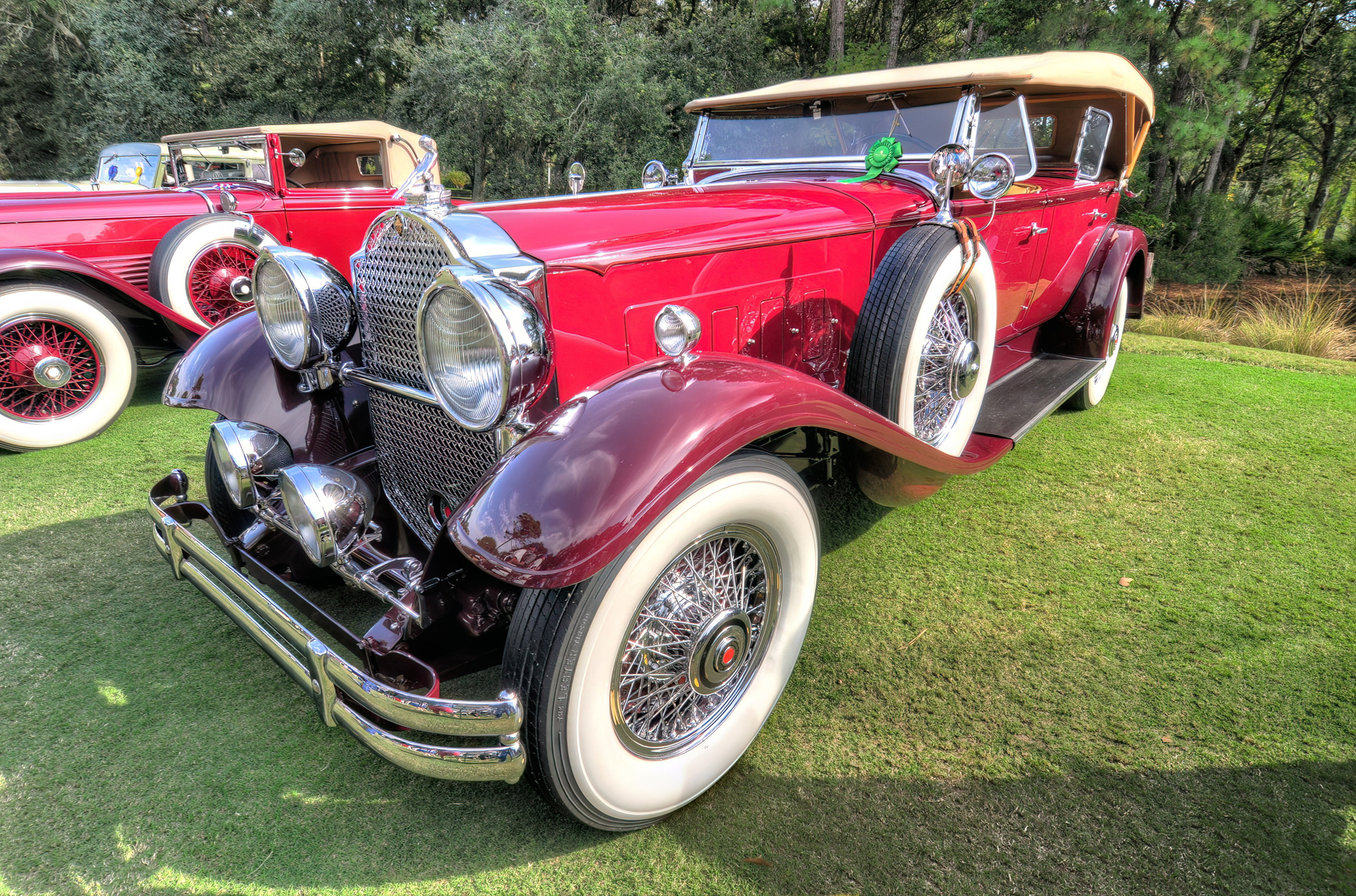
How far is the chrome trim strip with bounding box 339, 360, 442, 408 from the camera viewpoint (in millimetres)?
1979

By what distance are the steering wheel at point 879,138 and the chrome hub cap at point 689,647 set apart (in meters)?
2.01

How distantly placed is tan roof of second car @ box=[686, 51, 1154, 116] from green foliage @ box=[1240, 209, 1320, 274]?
43.6 feet

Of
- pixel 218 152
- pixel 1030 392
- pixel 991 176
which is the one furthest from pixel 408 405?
pixel 218 152

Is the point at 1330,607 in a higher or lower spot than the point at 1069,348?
lower

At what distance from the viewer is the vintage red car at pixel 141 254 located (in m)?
4.11

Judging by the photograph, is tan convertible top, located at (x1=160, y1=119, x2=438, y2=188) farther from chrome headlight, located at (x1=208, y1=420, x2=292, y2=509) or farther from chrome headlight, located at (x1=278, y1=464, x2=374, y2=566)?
chrome headlight, located at (x1=278, y1=464, x2=374, y2=566)

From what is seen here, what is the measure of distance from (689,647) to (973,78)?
8.07ft

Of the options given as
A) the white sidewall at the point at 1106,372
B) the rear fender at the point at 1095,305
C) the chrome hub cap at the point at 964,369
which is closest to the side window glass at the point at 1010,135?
the chrome hub cap at the point at 964,369

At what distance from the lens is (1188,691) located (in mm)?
2129

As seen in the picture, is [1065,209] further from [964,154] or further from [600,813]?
[600,813]

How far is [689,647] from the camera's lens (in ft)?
5.66

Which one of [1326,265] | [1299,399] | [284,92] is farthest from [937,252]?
[284,92]

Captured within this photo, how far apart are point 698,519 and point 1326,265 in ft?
56.3

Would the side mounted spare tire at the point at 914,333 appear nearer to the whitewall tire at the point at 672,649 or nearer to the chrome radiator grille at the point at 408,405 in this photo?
the whitewall tire at the point at 672,649
